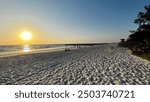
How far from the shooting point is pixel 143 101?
23.7 ft

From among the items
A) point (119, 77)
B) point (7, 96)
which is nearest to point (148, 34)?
point (119, 77)

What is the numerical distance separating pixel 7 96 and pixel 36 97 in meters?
1.32

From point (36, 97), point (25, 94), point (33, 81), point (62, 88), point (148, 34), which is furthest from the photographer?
point (148, 34)

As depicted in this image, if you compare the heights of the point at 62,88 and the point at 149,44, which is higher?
the point at 149,44

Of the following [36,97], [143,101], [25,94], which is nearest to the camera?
[143,101]

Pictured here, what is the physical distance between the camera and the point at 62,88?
917 cm

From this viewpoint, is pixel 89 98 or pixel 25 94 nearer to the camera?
pixel 89 98

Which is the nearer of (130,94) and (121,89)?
(130,94)

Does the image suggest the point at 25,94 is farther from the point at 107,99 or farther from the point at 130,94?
the point at 130,94

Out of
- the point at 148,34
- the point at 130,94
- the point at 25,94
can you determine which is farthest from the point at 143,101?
the point at 148,34

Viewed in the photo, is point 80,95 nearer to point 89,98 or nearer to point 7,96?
point 89,98

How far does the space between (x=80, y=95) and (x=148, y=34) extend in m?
19.9

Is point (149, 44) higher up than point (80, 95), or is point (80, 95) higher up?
point (149, 44)

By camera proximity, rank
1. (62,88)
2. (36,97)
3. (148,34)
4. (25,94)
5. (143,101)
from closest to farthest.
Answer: (143,101), (36,97), (25,94), (62,88), (148,34)
